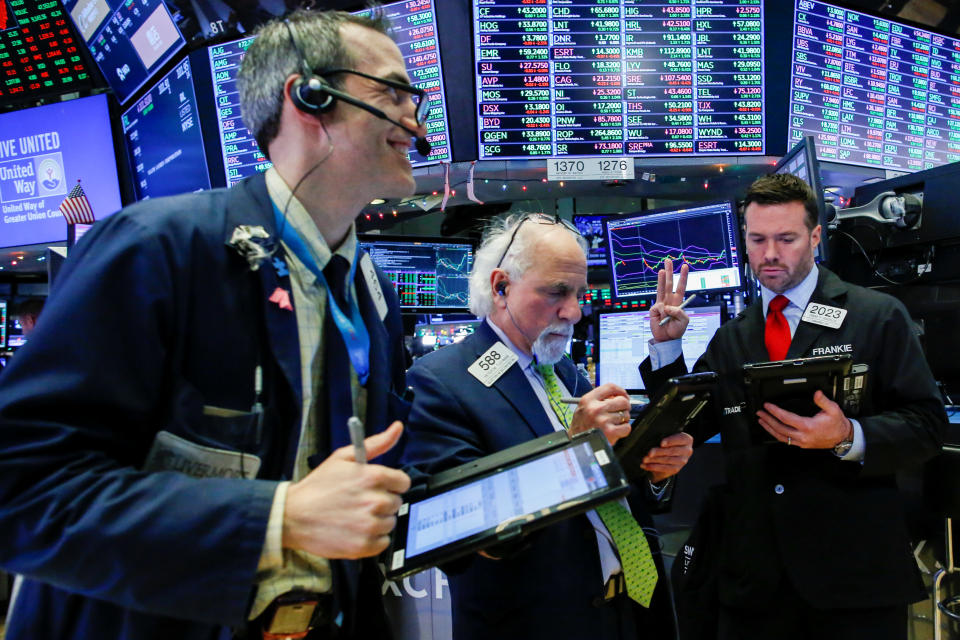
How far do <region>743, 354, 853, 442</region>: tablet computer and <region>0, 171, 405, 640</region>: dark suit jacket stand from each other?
1.32m

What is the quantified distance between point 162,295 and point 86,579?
35cm

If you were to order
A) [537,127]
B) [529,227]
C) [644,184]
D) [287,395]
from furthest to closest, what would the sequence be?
[644,184] → [537,127] → [529,227] → [287,395]

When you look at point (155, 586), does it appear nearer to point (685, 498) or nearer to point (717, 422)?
point (717, 422)

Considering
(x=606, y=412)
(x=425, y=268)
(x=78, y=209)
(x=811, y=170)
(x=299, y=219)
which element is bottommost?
(x=606, y=412)

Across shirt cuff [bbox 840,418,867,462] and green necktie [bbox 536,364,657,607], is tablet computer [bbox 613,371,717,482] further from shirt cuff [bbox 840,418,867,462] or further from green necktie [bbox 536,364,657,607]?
shirt cuff [bbox 840,418,867,462]

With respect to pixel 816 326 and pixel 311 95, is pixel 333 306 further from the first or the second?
pixel 816 326

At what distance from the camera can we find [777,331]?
214 cm

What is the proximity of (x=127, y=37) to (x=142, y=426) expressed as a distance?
4.74 meters

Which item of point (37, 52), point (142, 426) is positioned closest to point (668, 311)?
point (142, 426)

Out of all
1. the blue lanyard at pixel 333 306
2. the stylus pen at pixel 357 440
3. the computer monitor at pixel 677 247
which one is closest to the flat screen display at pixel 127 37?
the computer monitor at pixel 677 247

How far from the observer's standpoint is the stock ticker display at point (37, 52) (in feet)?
16.3

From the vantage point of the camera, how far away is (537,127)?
398 cm

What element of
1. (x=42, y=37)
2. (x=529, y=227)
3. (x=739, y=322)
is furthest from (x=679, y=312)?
(x=42, y=37)

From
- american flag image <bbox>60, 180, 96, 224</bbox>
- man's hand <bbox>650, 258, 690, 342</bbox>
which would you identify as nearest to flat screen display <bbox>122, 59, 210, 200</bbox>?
american flag image <bbox>60, 180, 96, 224</bbox>
